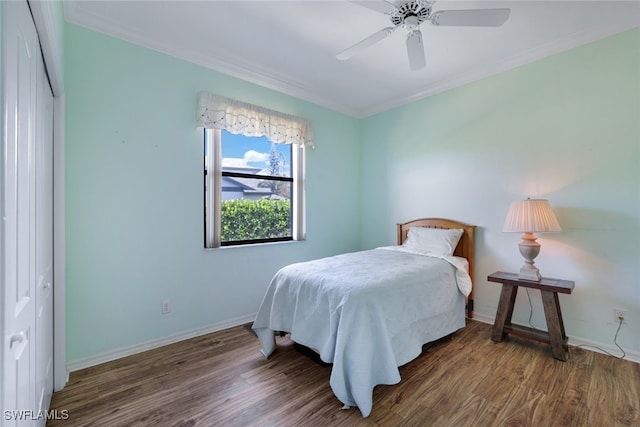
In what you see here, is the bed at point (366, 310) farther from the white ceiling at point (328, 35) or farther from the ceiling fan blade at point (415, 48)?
the white ceiling at point (328, 35)

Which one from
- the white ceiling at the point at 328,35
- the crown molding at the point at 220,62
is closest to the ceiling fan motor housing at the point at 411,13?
the white ceiling at the point at 328,35

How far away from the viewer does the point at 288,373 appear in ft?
6.94

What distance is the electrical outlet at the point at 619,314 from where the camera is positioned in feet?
7.61

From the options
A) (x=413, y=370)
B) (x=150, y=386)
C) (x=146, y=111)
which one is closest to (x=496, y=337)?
(x=413, y=370)

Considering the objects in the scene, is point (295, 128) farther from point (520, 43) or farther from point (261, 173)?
point (520, 43)

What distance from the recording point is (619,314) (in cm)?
234

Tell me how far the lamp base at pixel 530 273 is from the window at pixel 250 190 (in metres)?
2.32

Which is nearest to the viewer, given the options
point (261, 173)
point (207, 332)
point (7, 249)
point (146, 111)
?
point (7, 249)

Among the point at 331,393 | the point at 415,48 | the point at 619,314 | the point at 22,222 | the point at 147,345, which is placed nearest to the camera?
the point at 22,222

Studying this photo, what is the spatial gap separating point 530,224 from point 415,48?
1687 mm

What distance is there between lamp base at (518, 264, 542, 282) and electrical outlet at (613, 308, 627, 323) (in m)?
0.58

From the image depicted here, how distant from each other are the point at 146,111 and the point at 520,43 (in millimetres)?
3364

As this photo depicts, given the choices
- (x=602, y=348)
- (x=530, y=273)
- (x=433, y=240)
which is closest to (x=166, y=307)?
(x=433, y=240)

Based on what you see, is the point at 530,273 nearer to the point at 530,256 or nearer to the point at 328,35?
the point at 530,256
